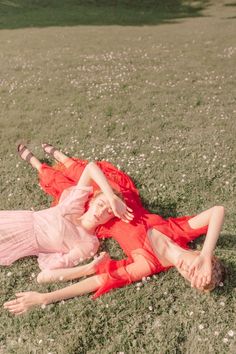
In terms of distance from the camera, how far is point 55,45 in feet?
80.1

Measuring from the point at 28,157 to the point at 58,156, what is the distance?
78cm

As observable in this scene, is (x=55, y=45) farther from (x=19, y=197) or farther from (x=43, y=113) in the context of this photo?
(x=19, y=197)

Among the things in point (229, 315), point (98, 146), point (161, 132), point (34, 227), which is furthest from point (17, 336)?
point (161, 132)

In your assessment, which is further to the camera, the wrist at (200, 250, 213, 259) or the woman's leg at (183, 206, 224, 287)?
Answer: the wrist at (200, 250, 213, 259)

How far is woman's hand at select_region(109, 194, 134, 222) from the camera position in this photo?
7770 mm

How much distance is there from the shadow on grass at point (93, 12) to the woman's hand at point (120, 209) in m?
26.7

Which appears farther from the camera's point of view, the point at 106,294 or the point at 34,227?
the point at 34,227

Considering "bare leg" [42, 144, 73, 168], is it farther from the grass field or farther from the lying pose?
the lying pose

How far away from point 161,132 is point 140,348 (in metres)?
7.23

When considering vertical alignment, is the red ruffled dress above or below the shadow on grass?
below

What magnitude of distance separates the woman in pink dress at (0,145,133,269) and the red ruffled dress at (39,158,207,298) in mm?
273

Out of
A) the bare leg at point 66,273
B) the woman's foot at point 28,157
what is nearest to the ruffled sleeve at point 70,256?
the bare leg at point 66,273

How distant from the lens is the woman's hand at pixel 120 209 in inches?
306

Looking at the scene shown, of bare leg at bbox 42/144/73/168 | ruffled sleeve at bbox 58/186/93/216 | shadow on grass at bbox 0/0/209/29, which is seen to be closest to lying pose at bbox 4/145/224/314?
ruffled sleeve at bbox 58/186/93/216
